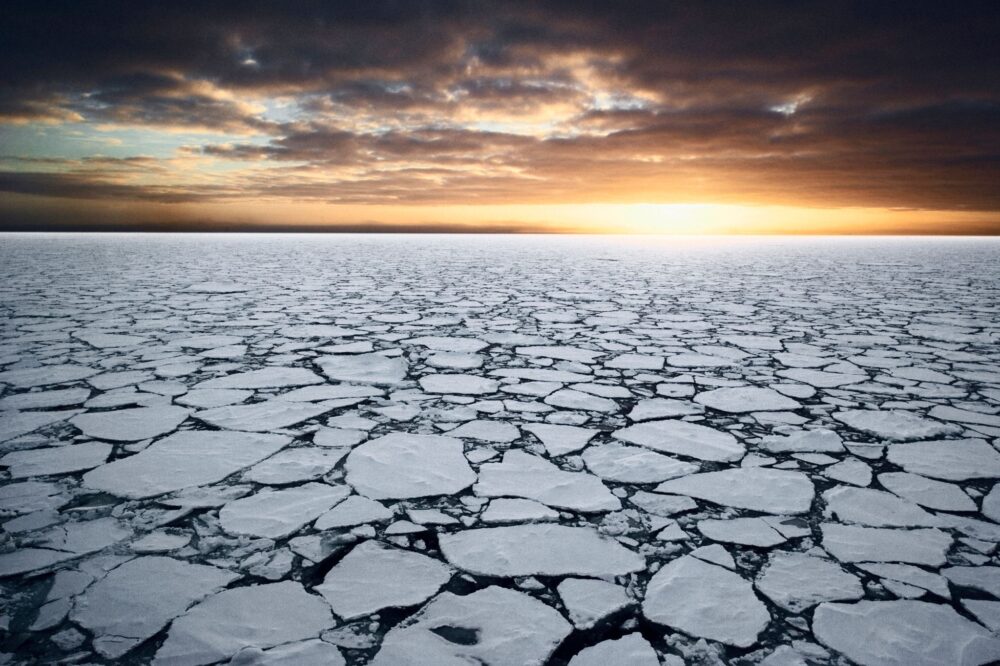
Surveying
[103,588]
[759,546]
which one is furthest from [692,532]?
[103,588]

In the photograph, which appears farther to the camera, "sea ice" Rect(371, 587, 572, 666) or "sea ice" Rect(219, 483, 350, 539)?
"sea ice" Rect(219, 483, 350, 539)

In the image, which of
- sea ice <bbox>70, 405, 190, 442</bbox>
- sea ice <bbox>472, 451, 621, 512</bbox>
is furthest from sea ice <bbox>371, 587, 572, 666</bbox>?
sea ice <bbox>70, 405, 190, 442</bbox>

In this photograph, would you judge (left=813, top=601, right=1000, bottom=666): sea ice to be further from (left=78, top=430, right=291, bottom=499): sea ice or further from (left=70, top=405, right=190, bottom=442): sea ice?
(left=70, top=405, right=190, bottom=442): sea ice

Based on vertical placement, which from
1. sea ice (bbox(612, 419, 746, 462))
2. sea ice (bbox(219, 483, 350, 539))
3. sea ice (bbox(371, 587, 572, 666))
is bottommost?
sea ice (bbox(371, 587, 572, 666))

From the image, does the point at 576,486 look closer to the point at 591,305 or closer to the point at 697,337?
the point at 697,337

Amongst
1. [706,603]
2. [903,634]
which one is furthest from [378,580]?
[903,634]

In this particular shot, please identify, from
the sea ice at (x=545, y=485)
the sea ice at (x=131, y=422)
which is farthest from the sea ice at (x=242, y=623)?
the sea ice at (x=131, y=422)

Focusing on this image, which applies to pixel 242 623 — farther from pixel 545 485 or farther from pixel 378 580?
pixel 545 485

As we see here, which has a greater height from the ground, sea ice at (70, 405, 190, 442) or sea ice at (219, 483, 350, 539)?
sea ice at (70, 405, 190, 442)
